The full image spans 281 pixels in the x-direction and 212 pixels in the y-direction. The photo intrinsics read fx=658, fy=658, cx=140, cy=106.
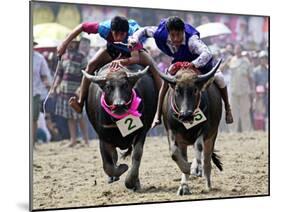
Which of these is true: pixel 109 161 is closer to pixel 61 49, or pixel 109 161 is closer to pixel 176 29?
pixel 61 49

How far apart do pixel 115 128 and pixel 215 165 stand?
794 millimetres

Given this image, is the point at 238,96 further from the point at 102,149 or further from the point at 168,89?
the point at 102,149

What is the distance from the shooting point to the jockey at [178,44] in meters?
4.16

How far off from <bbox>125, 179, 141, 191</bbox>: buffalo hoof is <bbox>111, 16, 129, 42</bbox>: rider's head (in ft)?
2.95

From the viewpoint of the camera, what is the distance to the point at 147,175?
4.25 m

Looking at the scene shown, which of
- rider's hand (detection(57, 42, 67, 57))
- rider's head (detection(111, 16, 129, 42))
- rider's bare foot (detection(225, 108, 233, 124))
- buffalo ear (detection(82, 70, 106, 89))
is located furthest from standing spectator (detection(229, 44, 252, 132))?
rider's hand (detection(57, 42, 67, 57))

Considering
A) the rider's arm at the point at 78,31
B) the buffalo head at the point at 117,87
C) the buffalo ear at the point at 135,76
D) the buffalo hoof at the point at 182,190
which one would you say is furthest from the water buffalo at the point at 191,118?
the rider's arm at the point at 78,31

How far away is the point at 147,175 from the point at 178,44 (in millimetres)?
866

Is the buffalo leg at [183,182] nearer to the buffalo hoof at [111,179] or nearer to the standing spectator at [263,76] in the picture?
the buffalo hoof at [111,179]

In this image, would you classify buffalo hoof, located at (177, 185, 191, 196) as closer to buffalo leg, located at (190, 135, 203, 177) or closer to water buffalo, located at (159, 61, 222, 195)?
water buffalo, located at (159, 61, 222, 195)

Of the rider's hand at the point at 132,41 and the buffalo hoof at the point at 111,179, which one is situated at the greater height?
the rider's hand at the point at 132,41

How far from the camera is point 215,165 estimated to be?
4441 millimetres

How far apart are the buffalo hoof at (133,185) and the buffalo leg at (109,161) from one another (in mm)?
79

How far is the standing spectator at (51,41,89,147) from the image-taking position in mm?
4070
